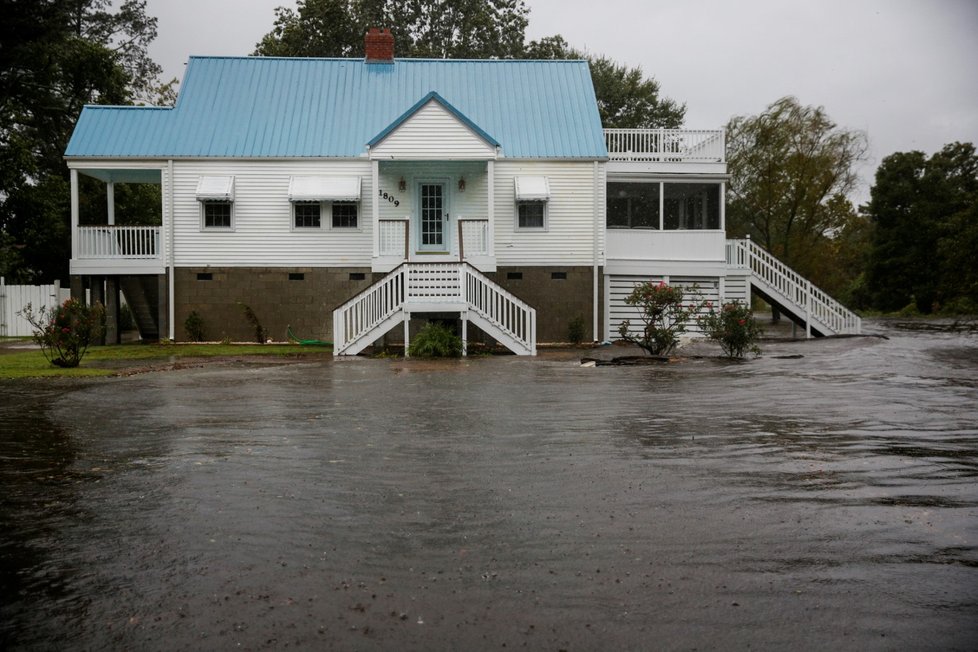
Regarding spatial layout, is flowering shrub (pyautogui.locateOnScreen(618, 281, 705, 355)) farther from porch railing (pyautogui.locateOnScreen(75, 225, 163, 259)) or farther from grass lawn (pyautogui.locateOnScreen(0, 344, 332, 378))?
porch railing (pyautogui.locateOnScreen(75, 225, 163, 259))

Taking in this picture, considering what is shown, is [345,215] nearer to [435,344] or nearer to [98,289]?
[435,344]

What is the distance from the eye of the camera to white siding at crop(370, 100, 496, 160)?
23.4m

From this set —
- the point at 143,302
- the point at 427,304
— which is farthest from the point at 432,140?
the point at 143,302

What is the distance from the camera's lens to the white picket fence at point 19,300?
28922mm

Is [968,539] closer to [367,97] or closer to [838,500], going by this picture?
[838,500]

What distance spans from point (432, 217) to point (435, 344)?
6394mm

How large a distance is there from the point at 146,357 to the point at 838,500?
58.1ft

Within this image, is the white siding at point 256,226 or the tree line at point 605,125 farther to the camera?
the tree line at point 605,125

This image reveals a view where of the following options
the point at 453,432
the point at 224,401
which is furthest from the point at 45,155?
the point at 453,432

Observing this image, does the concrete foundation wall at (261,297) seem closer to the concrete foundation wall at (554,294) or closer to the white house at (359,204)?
the white house at (359,204)

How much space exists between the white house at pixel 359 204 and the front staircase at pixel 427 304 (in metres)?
1.48

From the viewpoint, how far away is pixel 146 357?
20.5 meters

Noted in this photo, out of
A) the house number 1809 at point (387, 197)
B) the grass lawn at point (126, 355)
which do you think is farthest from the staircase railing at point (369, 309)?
the house number 1809 at point (387, 197)

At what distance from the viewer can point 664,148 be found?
27.7 metres
